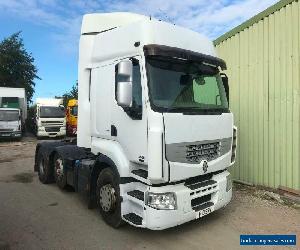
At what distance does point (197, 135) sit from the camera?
5473 millimetres

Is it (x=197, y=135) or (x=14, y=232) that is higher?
(x=197, y=135)

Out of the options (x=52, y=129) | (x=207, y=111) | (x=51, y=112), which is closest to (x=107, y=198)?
(x=207, y=111)

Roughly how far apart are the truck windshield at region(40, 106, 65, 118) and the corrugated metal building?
17.3 meters

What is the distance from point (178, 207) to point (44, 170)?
5208 mm

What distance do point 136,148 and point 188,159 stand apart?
2.63 ft

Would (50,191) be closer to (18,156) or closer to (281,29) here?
(281,29)

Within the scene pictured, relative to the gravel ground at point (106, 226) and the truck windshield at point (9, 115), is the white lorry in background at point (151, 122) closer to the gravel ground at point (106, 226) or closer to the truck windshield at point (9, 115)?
the gravel ground at point (106, 226)

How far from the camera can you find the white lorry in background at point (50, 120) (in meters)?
24.2

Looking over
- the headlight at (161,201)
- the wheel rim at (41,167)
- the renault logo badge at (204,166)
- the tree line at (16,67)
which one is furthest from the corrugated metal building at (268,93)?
the tree line at (16,67)

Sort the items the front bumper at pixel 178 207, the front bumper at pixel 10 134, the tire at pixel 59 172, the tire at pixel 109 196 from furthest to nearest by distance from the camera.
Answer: the front bumper at pixel 10 134
the tire at pixel 59 172
the tire at pixel 109 196
the front bumper at pixel 178 207

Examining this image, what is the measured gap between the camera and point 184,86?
18.5 ft

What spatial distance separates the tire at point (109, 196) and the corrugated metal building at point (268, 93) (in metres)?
4.24

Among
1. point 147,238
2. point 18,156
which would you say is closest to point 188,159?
point 147,238

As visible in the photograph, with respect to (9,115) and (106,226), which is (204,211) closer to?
(106,226)
